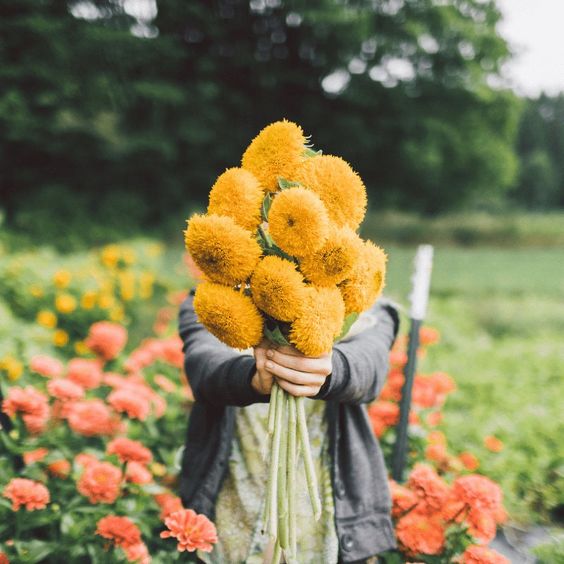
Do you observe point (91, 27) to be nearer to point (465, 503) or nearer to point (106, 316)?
point (106, 316)

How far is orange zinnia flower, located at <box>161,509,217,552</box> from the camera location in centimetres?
124

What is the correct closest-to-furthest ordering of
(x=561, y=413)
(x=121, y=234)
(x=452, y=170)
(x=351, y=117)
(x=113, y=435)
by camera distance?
(x=113, y=435)
(x=561, y=413)
(x=121, y=234)
(x=351, y=117)
(x=452, y=170)

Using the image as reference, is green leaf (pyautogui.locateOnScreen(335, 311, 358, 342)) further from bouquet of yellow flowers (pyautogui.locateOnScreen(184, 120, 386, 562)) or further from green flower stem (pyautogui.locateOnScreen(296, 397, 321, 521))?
green flower stem (pyautogui.locateOnScreen(296, 397, 321, 521))

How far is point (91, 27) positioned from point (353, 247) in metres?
14.8

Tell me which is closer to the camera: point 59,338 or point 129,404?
point 129,404

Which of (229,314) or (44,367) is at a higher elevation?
(229,314)

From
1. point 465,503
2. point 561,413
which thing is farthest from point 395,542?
point 561,413

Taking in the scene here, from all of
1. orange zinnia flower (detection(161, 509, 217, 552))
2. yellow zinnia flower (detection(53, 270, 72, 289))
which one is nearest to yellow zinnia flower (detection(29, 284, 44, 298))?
yellow zinnia flower (detection(53, 270, 72, 289))

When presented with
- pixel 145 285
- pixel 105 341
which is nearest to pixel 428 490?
pixel 105 341

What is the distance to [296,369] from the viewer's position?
3.59 feet

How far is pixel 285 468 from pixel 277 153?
0.66 metres

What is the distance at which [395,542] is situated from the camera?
1503 mm

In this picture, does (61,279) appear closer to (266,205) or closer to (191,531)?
(191,531)

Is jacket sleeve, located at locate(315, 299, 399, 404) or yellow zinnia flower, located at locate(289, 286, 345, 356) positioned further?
jacket sleeve, located at locate(315, 299, 399, 404)
